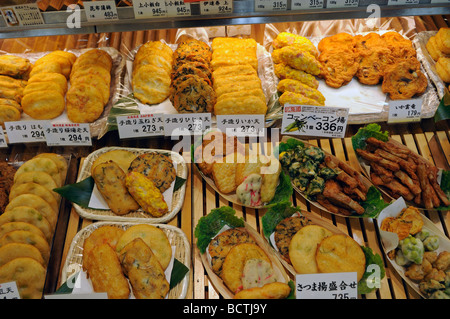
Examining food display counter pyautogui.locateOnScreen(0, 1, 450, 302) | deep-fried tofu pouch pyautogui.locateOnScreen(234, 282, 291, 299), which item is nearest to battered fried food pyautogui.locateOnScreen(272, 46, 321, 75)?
food display counter pyautogui.locateOnScreen(0, 1, 450, 302)

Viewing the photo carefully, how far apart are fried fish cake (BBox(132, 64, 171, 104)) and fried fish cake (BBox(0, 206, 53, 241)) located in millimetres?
1398

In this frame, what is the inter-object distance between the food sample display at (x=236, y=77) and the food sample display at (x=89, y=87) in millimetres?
1011

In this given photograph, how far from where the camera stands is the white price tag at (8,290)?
253 centimetres

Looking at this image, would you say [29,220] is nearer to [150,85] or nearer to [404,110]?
[150,85]

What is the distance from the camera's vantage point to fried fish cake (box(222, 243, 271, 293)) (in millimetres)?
2727

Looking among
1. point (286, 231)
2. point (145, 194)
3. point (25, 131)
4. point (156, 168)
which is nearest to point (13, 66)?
point (25, 131)

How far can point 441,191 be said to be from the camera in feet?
10.6

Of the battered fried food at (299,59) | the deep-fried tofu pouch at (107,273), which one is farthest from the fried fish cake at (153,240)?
the battered fried food at (299,59)

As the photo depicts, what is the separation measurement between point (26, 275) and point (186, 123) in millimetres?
1671

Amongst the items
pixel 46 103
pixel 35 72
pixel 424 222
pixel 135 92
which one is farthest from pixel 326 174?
pixel 35 72

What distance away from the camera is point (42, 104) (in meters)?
3.61

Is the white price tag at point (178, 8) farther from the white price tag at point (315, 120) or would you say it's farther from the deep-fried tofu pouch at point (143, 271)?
the deep-fried tofu pouch at point (143, 271)
